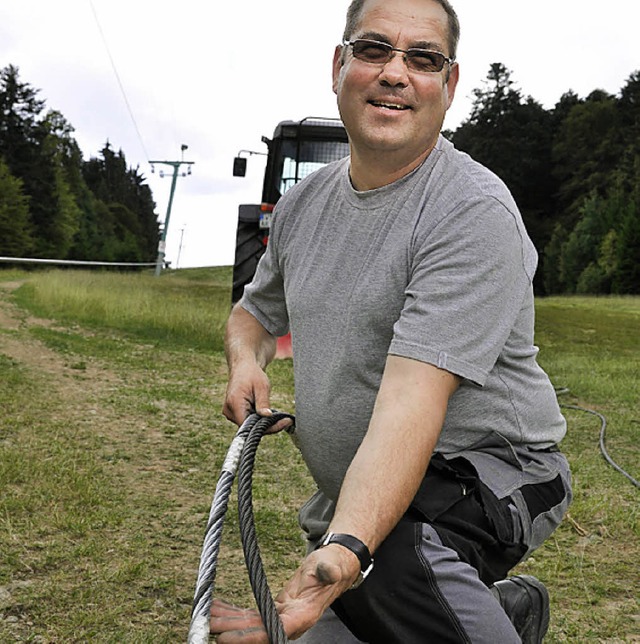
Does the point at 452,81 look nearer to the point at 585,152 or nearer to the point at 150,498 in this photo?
the point at 150,498

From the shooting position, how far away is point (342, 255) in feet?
6.00

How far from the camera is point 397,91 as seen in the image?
1.77 m

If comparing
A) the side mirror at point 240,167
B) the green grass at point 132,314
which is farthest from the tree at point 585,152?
the side mirror at point 240,167

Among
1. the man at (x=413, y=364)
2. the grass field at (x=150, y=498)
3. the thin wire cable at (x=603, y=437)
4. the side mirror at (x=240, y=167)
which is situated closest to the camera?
the man at (x=413, y=364)

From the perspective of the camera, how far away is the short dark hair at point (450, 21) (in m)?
1.82

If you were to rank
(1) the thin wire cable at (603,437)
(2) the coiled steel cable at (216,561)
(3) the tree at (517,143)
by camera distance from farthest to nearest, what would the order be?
1. (3) the tree at (517,143)
2. (1) the thin wire cable at (603,437)
3. (2) the coiled steel cable at (216,561)

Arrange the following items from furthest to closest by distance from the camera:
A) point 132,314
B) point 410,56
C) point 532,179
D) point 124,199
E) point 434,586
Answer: point 124,199 < point 532,179 < point 132,314 < point 410,56 < point 434,586

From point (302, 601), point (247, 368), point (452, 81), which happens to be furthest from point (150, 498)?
point (302, 601)

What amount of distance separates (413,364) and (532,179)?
54.1 meters

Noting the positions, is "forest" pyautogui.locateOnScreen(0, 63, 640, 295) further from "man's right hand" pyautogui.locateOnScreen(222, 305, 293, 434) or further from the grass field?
"man's right hand" pyautogui.locateOnScreen(222, 305, 293, 434)

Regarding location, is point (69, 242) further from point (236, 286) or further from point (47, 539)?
point (47, 539)

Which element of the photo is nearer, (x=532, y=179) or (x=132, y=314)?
(x=132, y=314)

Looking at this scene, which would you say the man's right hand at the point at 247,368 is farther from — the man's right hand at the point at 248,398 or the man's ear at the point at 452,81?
the man's ear at the point at 452,81

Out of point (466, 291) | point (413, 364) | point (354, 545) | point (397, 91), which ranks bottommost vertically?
point (354, 545)
